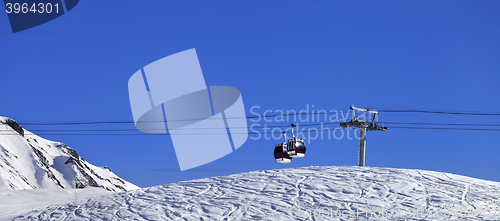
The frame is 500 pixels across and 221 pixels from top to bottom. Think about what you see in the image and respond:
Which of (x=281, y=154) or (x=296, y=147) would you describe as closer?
(x=296, y=147)

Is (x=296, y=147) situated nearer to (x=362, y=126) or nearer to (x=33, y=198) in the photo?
(x=362, y=126)

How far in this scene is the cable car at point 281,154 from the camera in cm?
2423

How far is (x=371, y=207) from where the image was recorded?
59.7ft

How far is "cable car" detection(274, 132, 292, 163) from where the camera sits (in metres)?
24.2

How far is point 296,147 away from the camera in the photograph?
23.8 meters

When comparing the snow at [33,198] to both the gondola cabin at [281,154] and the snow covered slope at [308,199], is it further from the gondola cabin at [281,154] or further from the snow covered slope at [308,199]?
the gondola cabin at [281,154]

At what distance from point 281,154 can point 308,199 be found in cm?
520

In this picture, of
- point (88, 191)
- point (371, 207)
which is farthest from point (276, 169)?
point (88, 191)

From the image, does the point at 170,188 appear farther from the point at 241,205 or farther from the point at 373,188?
the point at 373,188

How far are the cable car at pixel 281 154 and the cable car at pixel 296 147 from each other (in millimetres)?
211

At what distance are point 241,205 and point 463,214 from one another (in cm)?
795

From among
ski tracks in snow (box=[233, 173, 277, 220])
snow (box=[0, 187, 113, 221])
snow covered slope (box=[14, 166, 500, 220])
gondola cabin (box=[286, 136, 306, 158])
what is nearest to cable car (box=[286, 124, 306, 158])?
gondola cabin (box=[286, 136, 306, 158])

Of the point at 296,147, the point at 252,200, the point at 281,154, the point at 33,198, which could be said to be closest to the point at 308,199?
the point at 252,200

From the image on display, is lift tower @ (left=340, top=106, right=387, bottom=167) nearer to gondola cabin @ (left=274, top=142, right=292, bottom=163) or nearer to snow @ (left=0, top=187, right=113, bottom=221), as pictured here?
gondola cabin @ (left=274, top=142, right=292, bottom=163)
